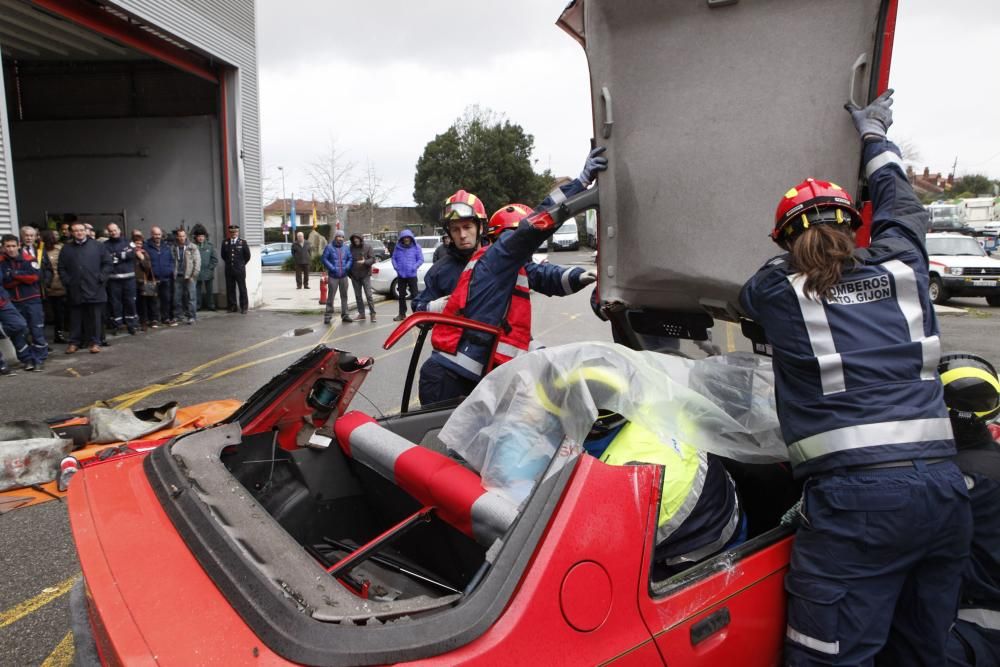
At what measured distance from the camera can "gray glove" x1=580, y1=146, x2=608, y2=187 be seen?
3.08 m

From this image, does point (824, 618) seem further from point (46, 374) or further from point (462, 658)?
point (46, 374)

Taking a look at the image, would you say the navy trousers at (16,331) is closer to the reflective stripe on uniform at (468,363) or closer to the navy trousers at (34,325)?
the navy trousers at (34,325)

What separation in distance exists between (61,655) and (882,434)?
312cm

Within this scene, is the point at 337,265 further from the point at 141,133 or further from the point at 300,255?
the point at 300,255

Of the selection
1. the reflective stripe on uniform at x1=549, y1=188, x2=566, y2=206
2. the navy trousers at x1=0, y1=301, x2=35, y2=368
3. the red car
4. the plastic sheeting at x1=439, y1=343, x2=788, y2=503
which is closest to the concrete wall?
the navy trousers at x1=0, y1=301, x2=35, y2=368

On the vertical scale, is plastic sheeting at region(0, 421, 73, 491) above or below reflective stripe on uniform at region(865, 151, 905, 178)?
below

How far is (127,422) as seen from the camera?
5.18 m

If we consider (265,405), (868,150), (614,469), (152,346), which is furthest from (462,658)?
(152,346)

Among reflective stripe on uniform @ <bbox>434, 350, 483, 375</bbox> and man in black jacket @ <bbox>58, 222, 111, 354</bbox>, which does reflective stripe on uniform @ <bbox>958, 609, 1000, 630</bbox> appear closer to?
reflective stripe on uniform @ <bbox>434, 350, 483, 375</bbox>

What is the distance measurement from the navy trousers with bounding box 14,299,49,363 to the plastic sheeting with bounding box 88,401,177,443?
4096mm

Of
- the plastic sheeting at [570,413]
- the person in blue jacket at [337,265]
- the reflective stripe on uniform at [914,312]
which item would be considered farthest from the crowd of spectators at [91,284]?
the reflective stripe on uniform at [914,312]

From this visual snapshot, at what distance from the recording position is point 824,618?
1789 mm

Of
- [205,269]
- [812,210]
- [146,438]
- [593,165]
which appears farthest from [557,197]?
[205,269]

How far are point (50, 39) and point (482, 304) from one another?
13330 millimetres
